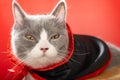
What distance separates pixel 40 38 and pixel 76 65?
157 millimetres

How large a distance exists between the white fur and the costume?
0.7 inches

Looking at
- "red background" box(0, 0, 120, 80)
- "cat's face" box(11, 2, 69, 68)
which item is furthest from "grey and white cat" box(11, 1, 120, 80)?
"red background" box(0, 0, 120, 80)

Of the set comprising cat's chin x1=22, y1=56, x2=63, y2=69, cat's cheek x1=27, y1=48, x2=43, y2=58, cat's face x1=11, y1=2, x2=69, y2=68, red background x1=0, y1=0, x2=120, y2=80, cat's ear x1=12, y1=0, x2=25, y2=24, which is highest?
red background x1=0, y1=0, x2=120, y2=80

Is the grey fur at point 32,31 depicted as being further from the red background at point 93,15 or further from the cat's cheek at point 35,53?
the red background at point 93,15

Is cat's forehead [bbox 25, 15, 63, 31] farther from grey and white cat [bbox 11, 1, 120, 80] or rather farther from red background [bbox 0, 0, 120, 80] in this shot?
red background [bbox 0, 0, 120, 80]

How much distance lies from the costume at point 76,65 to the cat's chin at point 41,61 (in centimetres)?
1

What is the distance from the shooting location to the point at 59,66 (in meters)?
0.95

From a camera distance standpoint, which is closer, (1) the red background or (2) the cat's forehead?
(2) the cat's forehead

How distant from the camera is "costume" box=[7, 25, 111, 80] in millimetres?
948

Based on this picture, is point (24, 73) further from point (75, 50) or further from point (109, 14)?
point (109, 14)

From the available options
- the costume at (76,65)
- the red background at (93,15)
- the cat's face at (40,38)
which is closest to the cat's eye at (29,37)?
the cat's face at (40,38)

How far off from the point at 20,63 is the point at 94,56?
0.26 m

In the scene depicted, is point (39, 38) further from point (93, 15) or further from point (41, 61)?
point (93, 15)

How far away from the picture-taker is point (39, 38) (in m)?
0.90
